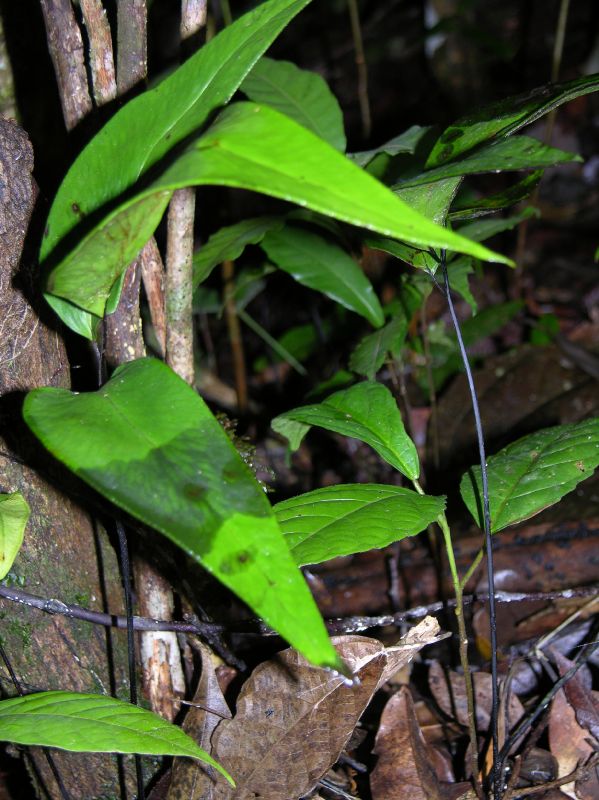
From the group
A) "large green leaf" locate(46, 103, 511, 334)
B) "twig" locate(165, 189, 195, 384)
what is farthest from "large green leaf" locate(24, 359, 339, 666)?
"twig" locate(165, 189, 195, 384)

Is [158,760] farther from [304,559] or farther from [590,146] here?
[590,146]

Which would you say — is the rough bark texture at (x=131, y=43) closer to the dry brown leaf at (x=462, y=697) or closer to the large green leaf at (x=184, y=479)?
the large green leaf at (x=184, y=479)

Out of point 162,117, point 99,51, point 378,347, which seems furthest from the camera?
point 378,347

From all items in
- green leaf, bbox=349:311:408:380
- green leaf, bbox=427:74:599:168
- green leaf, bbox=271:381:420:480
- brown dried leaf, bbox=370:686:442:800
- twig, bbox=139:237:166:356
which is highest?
green leaf, bbox=427:74:599:168

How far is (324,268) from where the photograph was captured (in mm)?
1458

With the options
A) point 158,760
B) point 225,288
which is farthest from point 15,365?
point 225,288

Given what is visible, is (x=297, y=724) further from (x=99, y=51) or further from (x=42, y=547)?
(x=99, y=51)

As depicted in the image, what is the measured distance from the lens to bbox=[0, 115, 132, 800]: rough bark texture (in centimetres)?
85

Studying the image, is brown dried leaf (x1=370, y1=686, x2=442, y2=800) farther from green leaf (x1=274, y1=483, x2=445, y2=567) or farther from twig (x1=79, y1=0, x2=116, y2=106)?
twig (x1=79, y1=0, x2=116, y2=106)

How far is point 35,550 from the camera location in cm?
94

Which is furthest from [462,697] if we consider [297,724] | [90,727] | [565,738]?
[90,727]

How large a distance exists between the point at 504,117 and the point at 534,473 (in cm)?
44

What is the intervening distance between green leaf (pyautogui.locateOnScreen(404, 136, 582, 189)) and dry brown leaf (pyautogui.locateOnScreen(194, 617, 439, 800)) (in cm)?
56

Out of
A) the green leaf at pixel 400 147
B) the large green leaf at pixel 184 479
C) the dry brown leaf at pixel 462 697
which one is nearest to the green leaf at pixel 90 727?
the large green leaf at pixel 184 479
